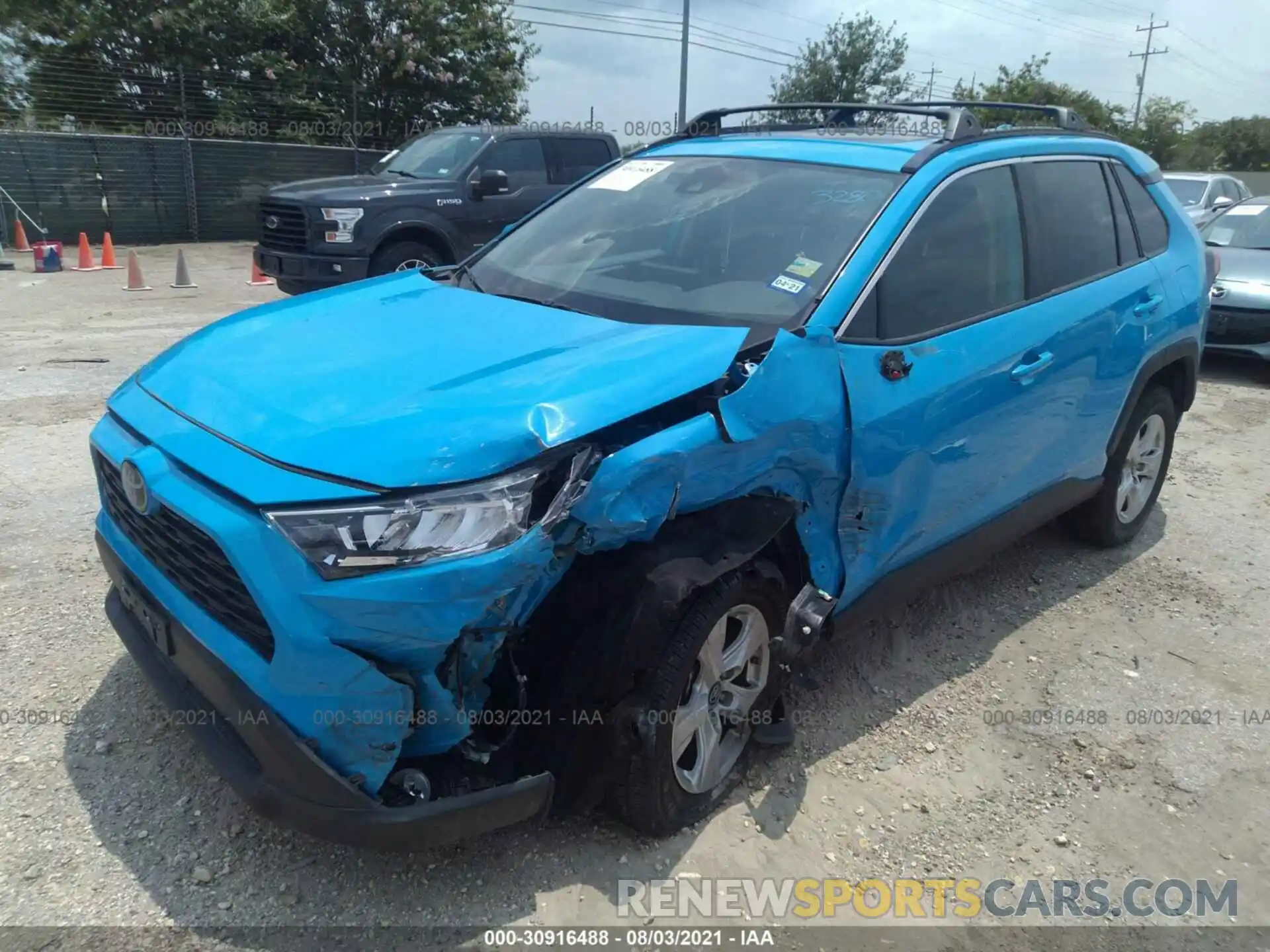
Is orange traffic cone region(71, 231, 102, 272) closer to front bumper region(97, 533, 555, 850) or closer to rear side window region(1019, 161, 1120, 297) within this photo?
front bumper region(97, 533, 555, 850)

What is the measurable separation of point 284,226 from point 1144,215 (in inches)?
314

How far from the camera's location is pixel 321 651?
2.07m

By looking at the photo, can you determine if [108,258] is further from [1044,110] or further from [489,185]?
[1044,110]

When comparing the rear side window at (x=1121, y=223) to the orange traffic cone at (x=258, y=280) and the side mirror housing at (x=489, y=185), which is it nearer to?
the side mirror housing at (x=489, y=185)

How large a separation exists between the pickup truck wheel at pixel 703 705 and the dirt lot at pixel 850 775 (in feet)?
0.48

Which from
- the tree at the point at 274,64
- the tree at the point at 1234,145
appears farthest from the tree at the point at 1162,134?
the tree at the point at 274,64

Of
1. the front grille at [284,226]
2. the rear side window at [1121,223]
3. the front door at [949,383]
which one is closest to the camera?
the front door at [949,383]

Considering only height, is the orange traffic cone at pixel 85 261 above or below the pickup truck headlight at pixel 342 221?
below

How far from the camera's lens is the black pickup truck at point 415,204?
9.29 meters

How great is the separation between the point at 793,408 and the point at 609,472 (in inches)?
25.2

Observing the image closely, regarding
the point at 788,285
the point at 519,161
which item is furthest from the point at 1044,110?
the point at 519,161

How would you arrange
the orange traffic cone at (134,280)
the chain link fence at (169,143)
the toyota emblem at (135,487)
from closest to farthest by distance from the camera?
the toyota emblem at (135,487) → the orange traffic cone at (134,280) → the chain link fence at (169,143)

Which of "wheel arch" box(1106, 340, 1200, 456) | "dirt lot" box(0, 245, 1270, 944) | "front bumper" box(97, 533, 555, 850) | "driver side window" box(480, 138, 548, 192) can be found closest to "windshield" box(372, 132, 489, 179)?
"driver side window" box(480, 138, 548, 192)

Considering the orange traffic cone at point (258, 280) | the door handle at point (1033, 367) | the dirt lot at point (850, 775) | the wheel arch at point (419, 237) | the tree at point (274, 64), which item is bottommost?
the orange traffic cone at point (258, 280)
